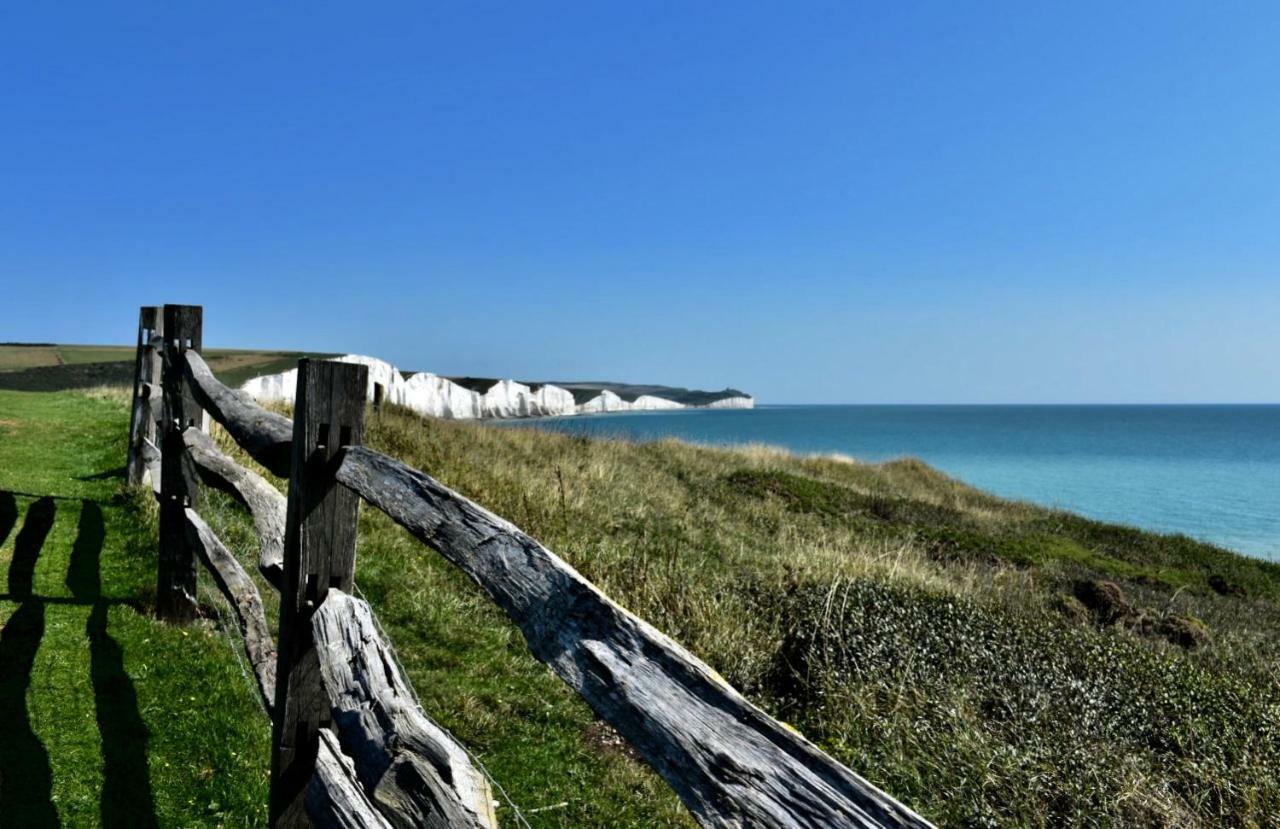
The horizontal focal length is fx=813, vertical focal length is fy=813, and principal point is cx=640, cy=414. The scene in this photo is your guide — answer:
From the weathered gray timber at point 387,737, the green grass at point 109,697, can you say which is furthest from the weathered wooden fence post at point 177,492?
the weathered gray timber at point 387,737

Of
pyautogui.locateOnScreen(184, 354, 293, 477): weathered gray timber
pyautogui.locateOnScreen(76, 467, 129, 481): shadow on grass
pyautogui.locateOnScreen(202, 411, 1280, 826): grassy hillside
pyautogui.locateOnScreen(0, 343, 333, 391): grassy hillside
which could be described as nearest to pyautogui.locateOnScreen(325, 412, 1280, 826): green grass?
pyautogui.locateOnScreen(202, 411, 1280, 826): grassy hillside

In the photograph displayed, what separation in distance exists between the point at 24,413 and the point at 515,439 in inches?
335

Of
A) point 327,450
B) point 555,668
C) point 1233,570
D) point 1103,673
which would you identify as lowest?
point 1233,570

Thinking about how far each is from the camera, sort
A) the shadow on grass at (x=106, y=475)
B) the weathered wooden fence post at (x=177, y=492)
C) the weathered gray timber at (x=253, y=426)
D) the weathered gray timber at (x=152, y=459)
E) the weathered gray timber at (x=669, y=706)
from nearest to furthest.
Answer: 1. the weathered gray timber at (x=669, y=706)
2. the weathered gray timber at (x=253, y=426)
3. the weathered wooden fence post at (x=177, y=492)
4. the weathered gray timber at (x=152, y=459)
5. the shadow on grass at (x=106, y=475)

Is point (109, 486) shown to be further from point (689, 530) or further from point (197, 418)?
point (689, 530)

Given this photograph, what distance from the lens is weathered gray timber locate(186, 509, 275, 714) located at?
3941mm

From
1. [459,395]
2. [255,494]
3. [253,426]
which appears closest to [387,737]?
[253,426]

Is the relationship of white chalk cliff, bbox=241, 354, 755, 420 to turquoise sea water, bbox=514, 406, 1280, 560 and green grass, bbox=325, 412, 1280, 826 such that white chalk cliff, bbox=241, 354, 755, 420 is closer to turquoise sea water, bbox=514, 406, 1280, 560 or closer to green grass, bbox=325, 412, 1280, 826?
turquoise sea water, bbox=514, 406, 1280, 560

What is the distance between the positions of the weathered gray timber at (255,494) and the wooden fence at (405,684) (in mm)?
18

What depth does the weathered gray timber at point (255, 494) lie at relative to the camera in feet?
11.3

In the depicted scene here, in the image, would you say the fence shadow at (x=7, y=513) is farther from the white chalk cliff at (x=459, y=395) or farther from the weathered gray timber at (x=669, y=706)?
the white chalk cliff at (x=459, y=395)

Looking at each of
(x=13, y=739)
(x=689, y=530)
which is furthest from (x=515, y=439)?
(x=13, y=739)

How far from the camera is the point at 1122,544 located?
738 inches

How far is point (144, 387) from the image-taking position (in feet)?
27.6
